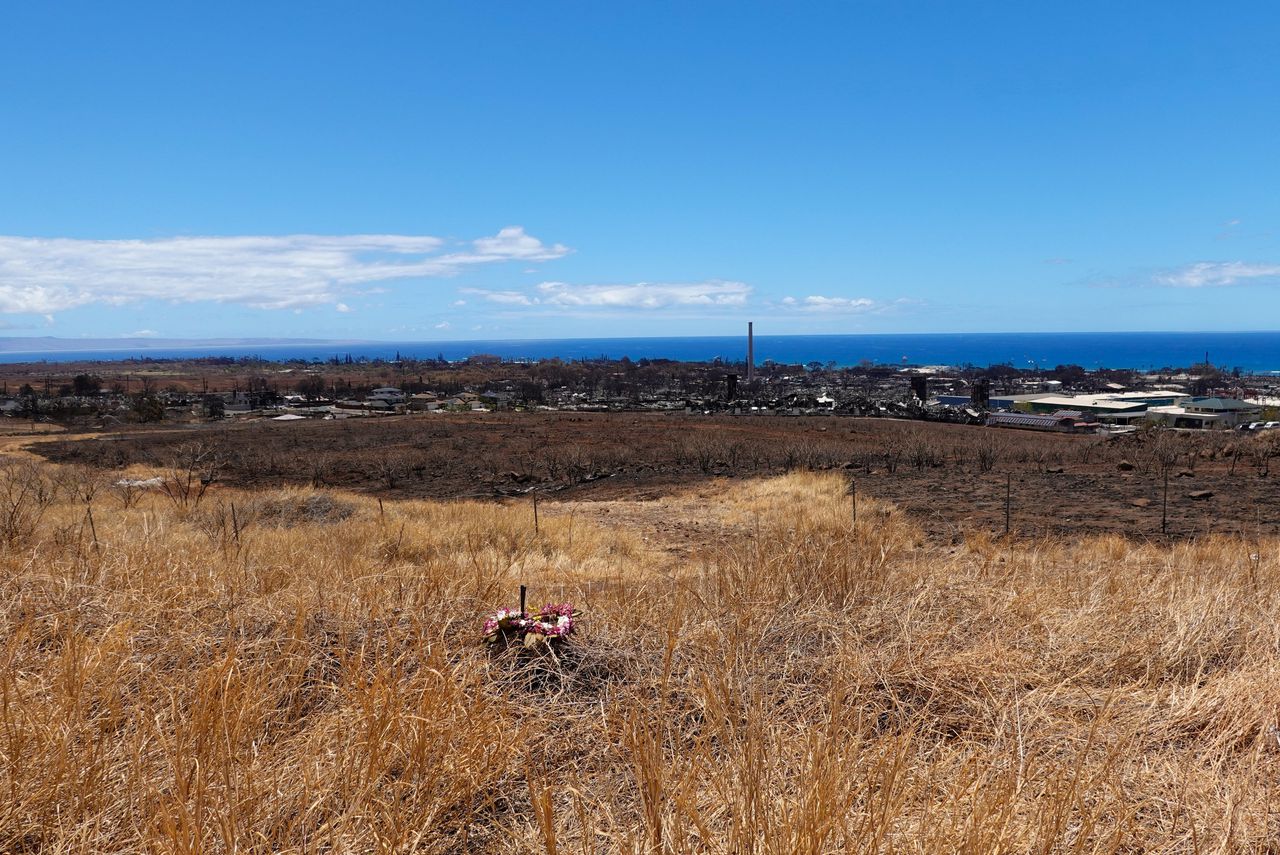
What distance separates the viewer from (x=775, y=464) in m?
25.6

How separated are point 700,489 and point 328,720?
1743cm

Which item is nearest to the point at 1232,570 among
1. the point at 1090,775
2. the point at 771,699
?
the point at 1090,775

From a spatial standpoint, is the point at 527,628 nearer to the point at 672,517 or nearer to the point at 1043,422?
the point at 672,517

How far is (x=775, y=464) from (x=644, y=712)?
886 inches

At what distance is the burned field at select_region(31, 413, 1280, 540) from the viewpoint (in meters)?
14.4

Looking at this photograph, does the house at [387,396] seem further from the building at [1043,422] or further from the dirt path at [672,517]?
the dirt path at [672,517]

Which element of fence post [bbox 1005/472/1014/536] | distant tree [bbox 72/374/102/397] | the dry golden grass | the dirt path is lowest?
the dirt path

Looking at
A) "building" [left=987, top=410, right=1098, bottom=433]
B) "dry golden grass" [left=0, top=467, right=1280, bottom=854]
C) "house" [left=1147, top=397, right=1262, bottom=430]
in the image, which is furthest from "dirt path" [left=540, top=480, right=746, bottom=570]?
"house" [left=1147, top=397, right=1262, bottom=430]

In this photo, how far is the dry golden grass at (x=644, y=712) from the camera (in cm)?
261

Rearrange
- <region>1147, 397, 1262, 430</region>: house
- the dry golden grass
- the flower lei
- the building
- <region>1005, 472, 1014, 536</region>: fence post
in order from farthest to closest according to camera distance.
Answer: <region>1147, 397, 1262, 430</region>: house < the building < <region>1005, 472, 1014, 536</region>: fence post < the flower lei < the dry golden grass

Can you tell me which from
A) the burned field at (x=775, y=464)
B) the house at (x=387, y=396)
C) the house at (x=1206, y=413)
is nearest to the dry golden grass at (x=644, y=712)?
the burned field at (x=775, y=464)

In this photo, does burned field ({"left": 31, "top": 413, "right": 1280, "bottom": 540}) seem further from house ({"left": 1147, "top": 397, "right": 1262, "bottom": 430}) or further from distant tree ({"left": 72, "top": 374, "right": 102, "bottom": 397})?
distant tree ({"left": 72, "top": 374, "right": 102, "bottom": 397})

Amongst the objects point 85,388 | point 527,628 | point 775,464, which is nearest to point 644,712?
point 527,628

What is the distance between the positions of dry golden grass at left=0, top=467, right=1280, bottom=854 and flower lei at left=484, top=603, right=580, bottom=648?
5.6 inches
